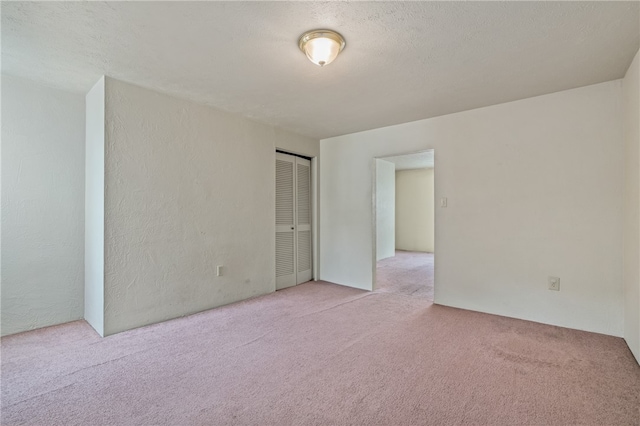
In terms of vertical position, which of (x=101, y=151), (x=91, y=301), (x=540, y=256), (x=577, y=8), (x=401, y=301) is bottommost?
(x=401, y=301)

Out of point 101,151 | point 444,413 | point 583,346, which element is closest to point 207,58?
point 101,151

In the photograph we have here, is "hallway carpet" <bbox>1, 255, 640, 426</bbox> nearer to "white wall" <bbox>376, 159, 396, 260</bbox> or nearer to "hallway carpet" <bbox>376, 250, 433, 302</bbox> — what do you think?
"hallway carpet" <bbox>376, 250, 433, 302</bbox>

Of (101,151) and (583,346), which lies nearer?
(583,346)

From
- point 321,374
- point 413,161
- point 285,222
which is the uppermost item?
point 413,161

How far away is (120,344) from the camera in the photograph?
8.27ft

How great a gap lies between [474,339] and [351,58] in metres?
2.60

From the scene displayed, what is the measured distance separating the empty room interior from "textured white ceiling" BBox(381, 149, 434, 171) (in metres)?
2.65

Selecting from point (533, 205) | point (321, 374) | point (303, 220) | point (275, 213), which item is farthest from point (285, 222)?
point (533, 205)

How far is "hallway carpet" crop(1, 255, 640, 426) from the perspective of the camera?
1664 mm

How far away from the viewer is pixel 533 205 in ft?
10.1

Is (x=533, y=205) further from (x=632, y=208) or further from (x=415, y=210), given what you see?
(x=415, y=210)

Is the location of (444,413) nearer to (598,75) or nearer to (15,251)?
(598,75)

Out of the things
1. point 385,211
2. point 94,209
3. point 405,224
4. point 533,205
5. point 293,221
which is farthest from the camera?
point 405,224

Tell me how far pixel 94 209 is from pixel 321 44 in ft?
8.48
